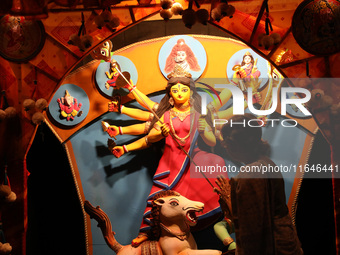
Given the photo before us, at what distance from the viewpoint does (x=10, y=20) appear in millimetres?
2795

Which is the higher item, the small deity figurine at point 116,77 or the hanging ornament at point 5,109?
the small deity figurine at point 116,77

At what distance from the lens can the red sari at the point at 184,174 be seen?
325 cm

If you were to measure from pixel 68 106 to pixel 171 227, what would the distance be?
1067 millimetres

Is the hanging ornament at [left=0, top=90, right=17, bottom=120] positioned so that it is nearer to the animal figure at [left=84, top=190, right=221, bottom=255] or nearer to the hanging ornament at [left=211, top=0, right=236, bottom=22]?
the animal figure at [left=84, top=190, right=221, bottom=255]

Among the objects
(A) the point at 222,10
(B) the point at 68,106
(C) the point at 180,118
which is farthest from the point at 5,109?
(A) the point at 222,10

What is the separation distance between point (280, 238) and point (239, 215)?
0.66 feet

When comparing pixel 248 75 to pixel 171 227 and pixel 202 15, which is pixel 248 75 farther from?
pixel 171 227

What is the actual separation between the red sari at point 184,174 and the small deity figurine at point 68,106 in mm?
608

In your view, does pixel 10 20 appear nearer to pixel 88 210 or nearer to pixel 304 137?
pixel 88 210

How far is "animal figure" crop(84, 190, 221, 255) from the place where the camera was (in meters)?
2.98

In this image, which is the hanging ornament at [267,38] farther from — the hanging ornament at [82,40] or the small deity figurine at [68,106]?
the small deity figurine at [68,106]

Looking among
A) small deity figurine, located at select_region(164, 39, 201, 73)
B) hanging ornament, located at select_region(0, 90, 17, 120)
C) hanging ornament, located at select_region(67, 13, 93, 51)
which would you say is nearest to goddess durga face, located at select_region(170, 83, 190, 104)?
small deity figurine, located at select_region(164, 39, 201, 73)

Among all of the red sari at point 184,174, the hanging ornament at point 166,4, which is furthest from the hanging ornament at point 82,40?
the red sari at point 184,174

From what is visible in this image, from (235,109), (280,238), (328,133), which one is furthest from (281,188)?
(235,109)
